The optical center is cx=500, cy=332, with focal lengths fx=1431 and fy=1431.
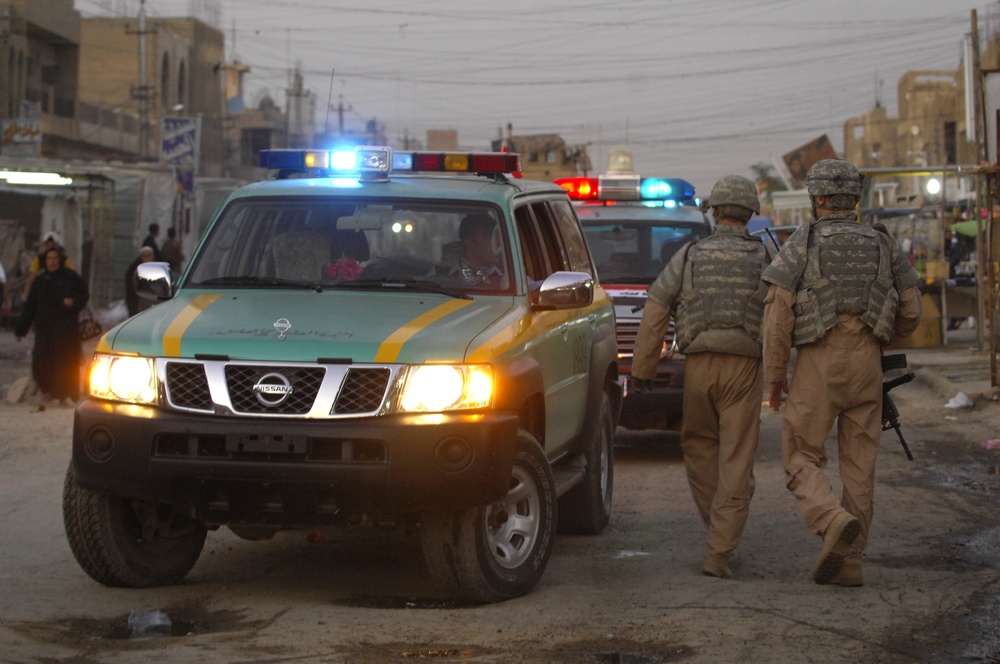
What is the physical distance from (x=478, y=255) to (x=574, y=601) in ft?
5.77

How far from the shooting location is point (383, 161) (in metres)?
7.34

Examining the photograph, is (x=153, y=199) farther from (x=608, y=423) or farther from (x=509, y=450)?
(x=509, y=450)

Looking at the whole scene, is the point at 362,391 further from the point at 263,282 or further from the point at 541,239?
the point at 541,239

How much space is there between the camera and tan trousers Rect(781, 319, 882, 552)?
261 inches

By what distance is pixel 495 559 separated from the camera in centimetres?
613

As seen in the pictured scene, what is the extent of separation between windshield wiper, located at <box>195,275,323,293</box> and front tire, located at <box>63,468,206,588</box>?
1120 millimetres

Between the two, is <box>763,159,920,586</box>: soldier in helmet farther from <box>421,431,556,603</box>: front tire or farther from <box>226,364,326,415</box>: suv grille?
<box>226,364,326,415</box>: suv grille

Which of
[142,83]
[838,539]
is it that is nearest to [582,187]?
[838,539]

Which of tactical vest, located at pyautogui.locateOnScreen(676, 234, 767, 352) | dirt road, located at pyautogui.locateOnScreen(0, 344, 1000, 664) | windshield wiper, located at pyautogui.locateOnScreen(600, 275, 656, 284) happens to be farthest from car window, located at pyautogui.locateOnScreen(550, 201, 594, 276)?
windshield wiper, located at pyautogui.locateOnScreen(600, 275, 656, 284)

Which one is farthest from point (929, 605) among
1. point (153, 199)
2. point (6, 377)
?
point (153, 199)

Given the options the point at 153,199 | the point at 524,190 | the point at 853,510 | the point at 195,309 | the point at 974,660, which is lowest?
the point at 974,660

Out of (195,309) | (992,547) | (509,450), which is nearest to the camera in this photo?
(509,450)

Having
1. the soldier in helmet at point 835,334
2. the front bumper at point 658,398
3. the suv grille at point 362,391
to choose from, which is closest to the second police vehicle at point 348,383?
the suv grille at point 362,391

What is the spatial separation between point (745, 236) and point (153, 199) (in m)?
25.6
